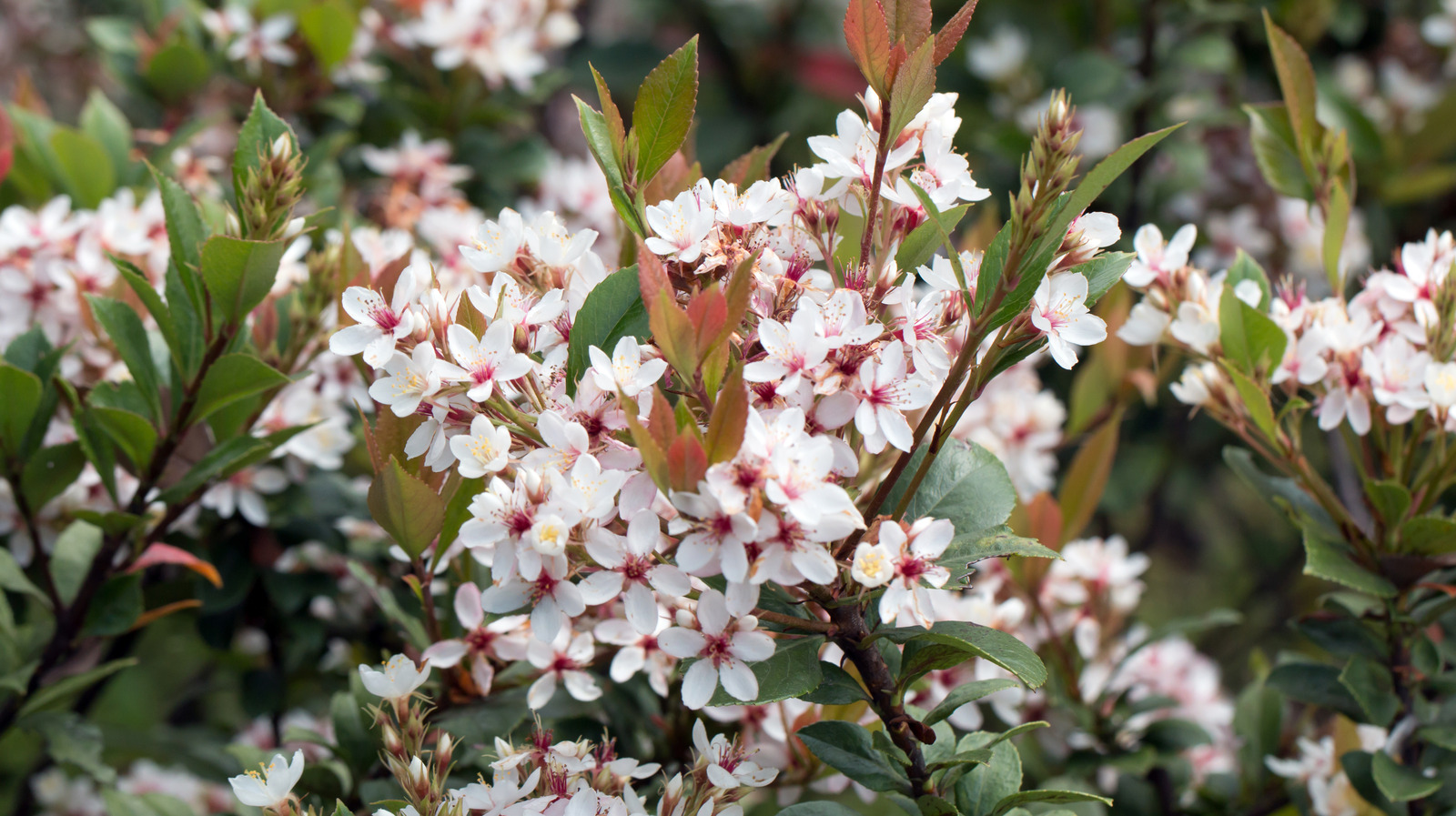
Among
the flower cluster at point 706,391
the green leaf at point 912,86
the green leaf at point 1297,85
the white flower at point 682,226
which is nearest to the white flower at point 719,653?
the flower cluster at point 706,391

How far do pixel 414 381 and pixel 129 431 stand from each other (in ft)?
1.36

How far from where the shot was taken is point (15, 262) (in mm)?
1175

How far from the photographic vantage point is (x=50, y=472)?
1.02 meters

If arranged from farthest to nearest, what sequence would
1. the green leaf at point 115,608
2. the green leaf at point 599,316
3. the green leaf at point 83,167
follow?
1. the green leaf at point 83,167
2. the green leaf at point 115,608
3. the green leaf at point 599,316

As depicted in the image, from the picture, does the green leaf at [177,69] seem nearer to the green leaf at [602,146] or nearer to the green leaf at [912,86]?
the green leaf at [602,146]

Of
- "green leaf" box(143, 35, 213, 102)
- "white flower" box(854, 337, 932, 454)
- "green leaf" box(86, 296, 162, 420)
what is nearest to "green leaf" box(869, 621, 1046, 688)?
Result: "white flower" box(854, 337, 932, 454)

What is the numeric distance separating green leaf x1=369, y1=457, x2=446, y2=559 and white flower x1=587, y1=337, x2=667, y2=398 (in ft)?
0.60

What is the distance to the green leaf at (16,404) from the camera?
945 millimetres

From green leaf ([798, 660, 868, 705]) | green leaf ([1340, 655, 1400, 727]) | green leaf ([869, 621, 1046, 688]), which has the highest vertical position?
green leaf ([869, 621, 1046, 688])

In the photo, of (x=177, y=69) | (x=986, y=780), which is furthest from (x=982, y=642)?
(x=177, y=69)

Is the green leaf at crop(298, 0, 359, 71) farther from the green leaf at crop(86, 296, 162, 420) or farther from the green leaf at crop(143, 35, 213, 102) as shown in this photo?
the green leaf at crop(86, 296, 162, 420)

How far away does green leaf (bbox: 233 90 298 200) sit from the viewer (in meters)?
0.87

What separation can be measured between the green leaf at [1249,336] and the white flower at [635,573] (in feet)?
1.80

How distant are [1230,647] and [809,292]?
1.97 m
